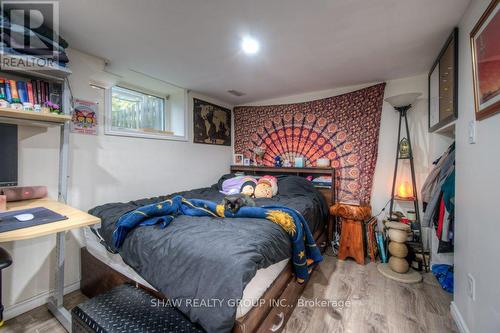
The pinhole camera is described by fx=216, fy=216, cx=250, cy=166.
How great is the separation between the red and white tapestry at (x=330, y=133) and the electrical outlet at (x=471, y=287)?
1386 millimetres

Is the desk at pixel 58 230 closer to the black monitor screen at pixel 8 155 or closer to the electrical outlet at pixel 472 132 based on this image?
the black monitor screen at pixel 8 155

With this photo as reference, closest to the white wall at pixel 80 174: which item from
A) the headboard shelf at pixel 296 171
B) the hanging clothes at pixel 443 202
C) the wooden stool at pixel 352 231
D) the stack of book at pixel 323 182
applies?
the headboard shelf at pixel 296 171

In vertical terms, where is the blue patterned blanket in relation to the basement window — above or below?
below

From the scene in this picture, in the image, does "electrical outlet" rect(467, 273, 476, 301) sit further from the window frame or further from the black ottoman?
the window frame

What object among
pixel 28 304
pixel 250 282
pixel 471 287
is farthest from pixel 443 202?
pixel 28 304

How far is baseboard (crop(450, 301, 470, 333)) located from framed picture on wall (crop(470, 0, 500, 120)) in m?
1.33

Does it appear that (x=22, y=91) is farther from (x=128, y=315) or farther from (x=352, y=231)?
(x=352, y=231)

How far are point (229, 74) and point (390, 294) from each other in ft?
8.76

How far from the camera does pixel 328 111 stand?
9.85 feet

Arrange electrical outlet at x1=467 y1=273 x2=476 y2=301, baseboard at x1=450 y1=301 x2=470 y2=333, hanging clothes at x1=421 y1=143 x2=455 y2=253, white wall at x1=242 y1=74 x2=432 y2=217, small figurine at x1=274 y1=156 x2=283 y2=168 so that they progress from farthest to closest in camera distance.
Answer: small figurine at x1=274 y1=156 x2=283 y2=168, white wall at x1=242 y1=74 x2=432 y2=217, hanging clothes at x1=421 y1=143 x2=455 y2=253, baseboard at x1=450 y1=301 x2=470 y2=333, electrical outlet at x1=467 y1=273 x2=476 y2=301

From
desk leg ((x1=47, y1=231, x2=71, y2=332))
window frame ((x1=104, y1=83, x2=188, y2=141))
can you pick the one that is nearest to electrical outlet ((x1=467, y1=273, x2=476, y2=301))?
desk leg ((x1=47, y1=231, x2=71, y2=332))

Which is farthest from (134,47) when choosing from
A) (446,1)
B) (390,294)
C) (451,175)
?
(390,294)

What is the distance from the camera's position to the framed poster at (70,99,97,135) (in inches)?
76.2

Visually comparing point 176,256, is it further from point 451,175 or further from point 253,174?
point 253,174
